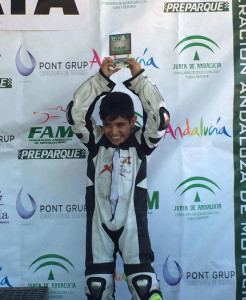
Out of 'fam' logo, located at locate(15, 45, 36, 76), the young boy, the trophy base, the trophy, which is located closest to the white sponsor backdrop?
'fam' logo, located at locate(15, 45, 36, 76)

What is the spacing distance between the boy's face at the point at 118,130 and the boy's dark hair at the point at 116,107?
0.08 feet

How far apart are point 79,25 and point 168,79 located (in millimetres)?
697

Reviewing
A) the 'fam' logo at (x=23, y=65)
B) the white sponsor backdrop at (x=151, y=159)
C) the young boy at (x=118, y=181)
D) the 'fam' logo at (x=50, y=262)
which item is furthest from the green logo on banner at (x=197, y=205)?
the 'fam' logo at (x=23, y=65)

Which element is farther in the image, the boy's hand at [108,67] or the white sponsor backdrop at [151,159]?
the white sponsor backdrop at [151,159]

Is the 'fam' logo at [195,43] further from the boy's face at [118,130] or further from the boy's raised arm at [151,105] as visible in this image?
the boy's face at [118,130]

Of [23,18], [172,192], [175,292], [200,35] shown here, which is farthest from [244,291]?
[23,18]

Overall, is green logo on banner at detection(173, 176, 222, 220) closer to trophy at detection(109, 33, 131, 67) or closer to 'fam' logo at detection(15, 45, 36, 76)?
trophy at detection(109, 33, 131, 67)

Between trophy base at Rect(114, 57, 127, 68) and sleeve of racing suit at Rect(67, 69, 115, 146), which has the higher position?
trophy base at Rect(114, 57, 127, 68)

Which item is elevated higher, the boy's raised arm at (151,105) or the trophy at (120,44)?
the trophy at (120,44)

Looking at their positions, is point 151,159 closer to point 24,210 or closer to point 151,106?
point 151,106

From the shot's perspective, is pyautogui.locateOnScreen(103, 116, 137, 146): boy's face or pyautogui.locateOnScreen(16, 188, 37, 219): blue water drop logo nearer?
pyautogui.locateOnScreen(103, 116, 137, 146): boy's face

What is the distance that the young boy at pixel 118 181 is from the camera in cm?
308

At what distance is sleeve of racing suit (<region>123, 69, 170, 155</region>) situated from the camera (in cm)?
305

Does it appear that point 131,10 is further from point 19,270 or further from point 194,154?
point 19,270
